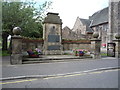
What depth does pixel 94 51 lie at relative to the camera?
1203 cm

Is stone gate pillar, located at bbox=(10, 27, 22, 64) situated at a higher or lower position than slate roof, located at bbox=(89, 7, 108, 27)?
lower

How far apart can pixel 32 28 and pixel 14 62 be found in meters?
7.09

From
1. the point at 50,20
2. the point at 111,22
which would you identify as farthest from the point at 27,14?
the point at 111,22

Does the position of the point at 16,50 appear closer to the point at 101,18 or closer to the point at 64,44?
the point at 64,44

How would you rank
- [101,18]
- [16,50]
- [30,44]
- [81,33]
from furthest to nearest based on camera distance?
[81,33], [101,18], [30,44], [16,50]

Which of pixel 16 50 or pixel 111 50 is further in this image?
pixel 111 50

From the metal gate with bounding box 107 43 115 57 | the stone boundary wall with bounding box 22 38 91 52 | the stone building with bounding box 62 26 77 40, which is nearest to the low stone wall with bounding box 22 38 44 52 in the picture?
the stone boundary wall with bounding box 22 38 91 52

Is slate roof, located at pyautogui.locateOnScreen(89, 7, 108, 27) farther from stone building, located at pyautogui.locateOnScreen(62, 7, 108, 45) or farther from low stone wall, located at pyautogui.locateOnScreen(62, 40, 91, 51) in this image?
low stone wall, located at pyautogui.locateOnScreen(62, 40, 91, 51)

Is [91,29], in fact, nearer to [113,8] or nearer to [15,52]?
[113,8]

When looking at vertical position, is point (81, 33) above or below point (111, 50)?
above

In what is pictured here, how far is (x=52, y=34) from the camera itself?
13203 mm

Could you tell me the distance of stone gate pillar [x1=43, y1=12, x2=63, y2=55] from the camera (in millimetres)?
12820

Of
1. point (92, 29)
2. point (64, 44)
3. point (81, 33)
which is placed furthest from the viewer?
point (81, 33)

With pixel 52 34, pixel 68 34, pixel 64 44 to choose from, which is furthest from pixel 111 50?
pixel 68 34
